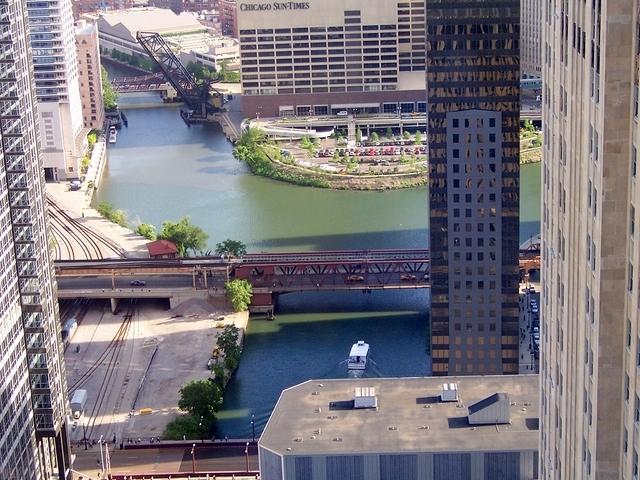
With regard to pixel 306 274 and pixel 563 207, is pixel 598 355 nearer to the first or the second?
pixel 563 207

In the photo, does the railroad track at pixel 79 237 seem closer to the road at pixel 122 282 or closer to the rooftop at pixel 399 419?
the road at pixel 122 282

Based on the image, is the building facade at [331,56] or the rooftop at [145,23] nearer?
the building facade at [331,56]

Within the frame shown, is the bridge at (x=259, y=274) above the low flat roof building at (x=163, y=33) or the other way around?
the other way around

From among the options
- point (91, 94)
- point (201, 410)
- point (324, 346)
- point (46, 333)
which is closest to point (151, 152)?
point (91, 94)

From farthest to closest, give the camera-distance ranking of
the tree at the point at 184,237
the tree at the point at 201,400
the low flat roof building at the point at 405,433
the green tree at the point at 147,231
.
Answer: the green tree at the point at 147,231 → the tree at the point at 184,237 → the tree at the point at 201,400 → the low flat roof building at the point at 405,433

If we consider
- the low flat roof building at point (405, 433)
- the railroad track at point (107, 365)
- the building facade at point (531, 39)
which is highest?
→ the building facade at point (531, 39)

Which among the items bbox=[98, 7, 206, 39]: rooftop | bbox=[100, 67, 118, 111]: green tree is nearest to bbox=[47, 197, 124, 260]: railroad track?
bbox=[100, 67, 118, 111]: green tree

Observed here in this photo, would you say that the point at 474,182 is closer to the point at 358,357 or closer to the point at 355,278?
the point at 358,357

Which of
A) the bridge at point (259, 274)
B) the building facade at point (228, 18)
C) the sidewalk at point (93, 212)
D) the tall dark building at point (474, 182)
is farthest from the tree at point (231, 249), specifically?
the building facade at point (228, 18)
